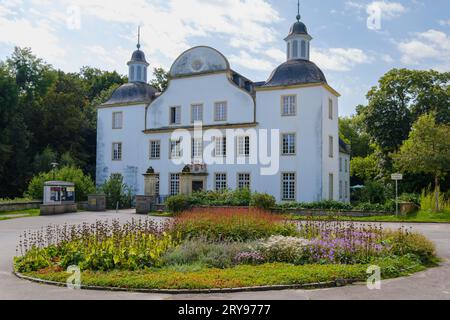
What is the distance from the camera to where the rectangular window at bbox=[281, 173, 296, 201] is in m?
31.7

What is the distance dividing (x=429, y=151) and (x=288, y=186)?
9318 millimetres

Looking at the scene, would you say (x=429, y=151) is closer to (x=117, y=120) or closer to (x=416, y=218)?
(x=416, y=218)

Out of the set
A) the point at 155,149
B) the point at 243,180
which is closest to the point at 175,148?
the point at 155,149

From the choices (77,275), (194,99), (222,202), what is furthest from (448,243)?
(194,99)

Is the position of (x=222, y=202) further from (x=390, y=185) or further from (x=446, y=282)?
(x=446, y=282)

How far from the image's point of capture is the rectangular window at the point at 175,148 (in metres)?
36.3

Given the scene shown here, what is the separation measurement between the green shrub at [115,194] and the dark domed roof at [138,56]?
11.8m

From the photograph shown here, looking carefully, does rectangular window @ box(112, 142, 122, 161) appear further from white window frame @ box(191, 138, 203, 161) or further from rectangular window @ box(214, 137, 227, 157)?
rectangular window @ box(214, 137, 227, 157)

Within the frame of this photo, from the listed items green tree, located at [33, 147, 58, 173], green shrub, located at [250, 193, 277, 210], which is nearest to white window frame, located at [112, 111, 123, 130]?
green tree, located at [33, 147, 58, 173]

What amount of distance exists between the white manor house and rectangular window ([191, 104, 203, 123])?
0.25 ft

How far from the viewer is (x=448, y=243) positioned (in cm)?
1476

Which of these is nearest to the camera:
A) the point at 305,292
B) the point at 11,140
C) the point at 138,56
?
the point at 305,292

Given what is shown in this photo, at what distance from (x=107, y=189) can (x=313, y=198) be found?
15.1m

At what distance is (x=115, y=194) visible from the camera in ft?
114
